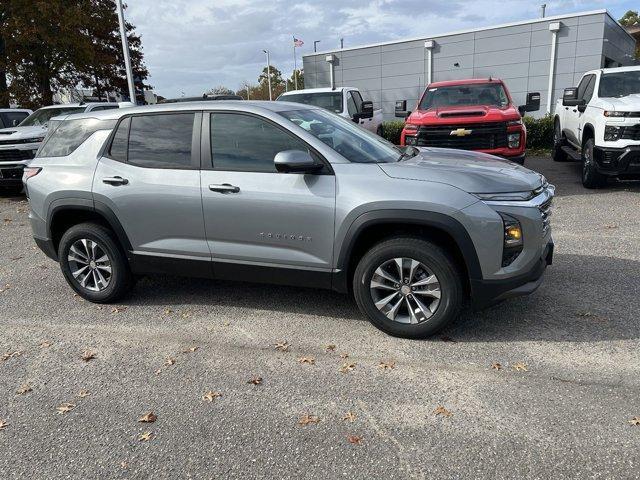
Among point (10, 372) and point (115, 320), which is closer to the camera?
point (10, 372)

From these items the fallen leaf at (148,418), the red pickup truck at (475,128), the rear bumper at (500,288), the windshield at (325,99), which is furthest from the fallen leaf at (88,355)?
the windshield at (325,99)

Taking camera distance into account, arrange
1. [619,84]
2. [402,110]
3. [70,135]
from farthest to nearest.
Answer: [402,110]
[619,84]
[70,135]

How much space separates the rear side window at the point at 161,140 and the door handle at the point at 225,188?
331mm

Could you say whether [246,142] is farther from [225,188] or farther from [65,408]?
[65,408]

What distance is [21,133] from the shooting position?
10.5 meters

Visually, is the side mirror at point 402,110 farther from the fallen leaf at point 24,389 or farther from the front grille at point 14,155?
the fallen leaf at point 24,389

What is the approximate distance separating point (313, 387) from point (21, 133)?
9833 millimetres

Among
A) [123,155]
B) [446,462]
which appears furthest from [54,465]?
[123,155]

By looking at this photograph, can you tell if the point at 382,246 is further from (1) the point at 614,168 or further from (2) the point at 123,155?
(1) the point at 614,168

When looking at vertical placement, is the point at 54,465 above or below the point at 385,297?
below

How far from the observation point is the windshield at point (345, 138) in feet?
13.3

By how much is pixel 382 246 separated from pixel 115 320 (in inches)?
97.2

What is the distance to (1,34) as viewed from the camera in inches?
697

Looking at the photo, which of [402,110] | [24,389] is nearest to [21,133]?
[402,110]
